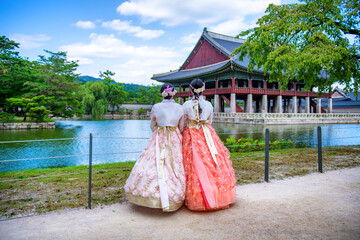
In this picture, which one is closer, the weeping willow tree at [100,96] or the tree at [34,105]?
the tree at [34,105]

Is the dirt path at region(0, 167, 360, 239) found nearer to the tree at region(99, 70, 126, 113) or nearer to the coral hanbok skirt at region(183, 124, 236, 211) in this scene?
the coral hanbok skirt at region(183, 124, 236, 211)

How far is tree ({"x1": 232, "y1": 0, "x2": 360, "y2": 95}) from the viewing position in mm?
7891

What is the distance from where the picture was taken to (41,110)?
68.7 feet

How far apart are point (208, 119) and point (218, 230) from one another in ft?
4.86

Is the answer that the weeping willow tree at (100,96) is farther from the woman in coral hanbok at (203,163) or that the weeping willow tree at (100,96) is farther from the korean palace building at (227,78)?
the woman in coral hanbok at (203,163)

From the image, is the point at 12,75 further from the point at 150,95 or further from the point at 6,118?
the point at 150,95

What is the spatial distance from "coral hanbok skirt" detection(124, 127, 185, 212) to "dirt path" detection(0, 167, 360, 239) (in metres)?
0.20

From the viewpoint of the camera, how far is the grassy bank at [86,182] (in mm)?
3463

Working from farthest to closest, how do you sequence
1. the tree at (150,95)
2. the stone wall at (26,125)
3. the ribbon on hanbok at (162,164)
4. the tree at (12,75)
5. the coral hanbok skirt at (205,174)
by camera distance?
the tree at (150,95)
the tree at (12,75)
the stone wall at (26,125)
the coral hanbok skirt at (205,174)
the ribbon on hanbok at (162,164)

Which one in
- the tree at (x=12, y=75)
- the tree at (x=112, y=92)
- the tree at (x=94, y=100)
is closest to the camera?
the tree at (x=12, y=75)

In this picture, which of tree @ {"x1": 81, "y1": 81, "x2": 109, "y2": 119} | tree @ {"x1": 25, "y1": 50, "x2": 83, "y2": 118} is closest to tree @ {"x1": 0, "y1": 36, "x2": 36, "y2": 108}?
tree @ {"x1": 25, "y1": 50, "x2": 83, "y2": 118}

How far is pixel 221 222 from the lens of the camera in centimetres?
281

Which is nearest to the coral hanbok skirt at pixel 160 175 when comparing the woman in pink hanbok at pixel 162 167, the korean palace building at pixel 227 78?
the woman in pink hanbok at pixel 162 167

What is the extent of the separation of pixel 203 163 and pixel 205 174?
0.47 ft
